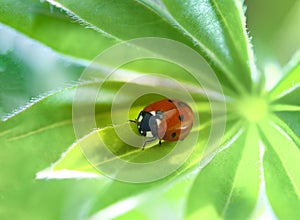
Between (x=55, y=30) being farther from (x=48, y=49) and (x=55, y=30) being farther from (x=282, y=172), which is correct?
(x=282, y=172)

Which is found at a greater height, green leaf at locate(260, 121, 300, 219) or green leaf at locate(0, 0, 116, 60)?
green leaf at locate(0, 0, 116, 60)

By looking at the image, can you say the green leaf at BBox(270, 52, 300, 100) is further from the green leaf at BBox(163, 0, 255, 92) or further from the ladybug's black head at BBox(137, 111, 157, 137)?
the ladybug's black head at BBox(137, 111, 157, 137)

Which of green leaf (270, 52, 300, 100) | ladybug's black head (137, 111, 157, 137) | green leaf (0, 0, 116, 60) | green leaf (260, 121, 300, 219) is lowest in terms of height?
green leaf (260, 121, 300, 219)

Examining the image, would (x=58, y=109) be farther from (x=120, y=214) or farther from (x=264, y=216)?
(x=264, y=216)

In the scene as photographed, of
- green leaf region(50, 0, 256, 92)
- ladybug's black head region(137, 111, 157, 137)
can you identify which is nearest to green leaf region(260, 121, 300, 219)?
green leaf region(50, 0, 256, 92)

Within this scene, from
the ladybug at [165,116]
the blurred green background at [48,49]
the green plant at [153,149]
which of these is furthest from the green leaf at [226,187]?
the blurred green background at [48,49]

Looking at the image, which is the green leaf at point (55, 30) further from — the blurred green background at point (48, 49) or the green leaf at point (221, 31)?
the green leaf at point (221, 31)

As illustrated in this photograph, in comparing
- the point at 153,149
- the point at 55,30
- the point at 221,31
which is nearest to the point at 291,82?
the point at 221,31
